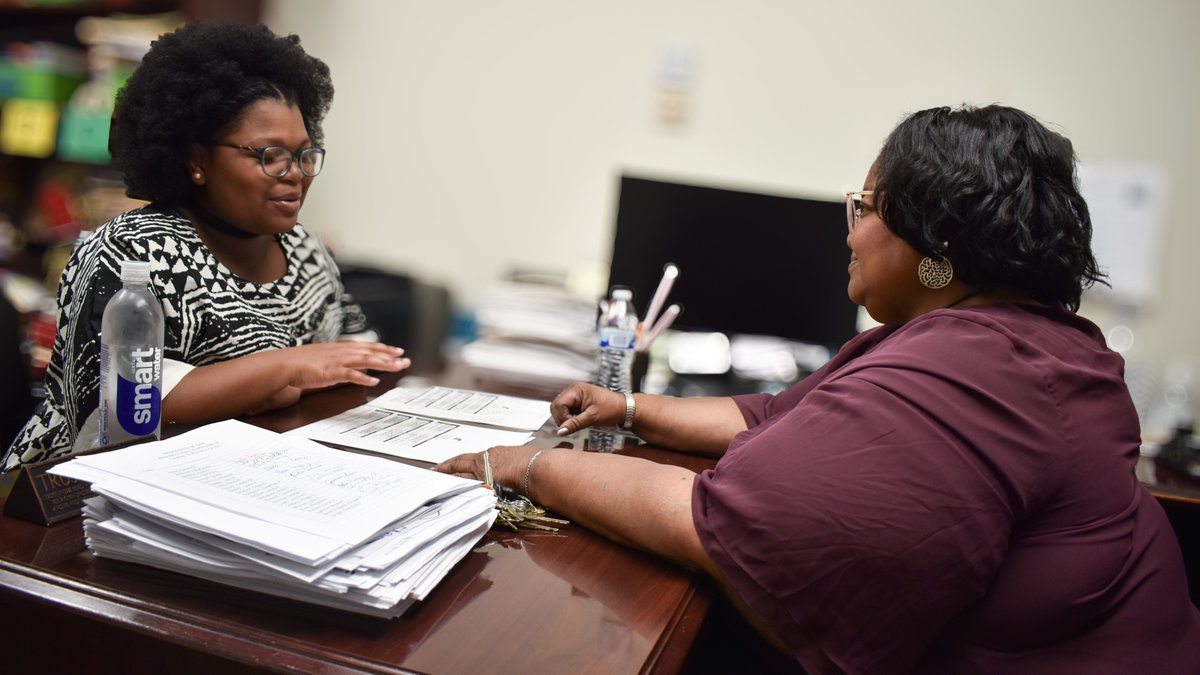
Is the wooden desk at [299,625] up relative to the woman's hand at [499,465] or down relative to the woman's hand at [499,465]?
down

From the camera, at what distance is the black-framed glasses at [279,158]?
147 centimetres

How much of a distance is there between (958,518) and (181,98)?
4.42 feet

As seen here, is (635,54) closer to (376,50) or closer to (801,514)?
(376,50)

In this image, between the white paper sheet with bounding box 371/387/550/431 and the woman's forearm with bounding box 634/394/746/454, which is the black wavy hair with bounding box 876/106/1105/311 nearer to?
the woman's forearm with bounding box 634/394/746/454

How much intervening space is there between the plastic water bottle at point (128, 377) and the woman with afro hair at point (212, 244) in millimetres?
153

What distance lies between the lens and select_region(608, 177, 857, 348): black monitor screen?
212 centimetres

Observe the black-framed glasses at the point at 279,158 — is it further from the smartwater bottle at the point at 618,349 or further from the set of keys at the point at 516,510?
the set of keys at the point at 516,510

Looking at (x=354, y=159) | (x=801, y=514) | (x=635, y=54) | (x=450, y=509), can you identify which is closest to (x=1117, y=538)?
(x=801, y=514)

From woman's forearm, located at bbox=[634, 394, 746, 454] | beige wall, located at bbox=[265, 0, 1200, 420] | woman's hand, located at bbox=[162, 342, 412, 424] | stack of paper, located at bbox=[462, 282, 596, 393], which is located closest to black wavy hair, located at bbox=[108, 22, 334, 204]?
woman's hand, located at bbox=[162, 342, 412, 424]

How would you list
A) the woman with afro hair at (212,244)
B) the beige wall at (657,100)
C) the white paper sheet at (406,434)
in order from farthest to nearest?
1. the beige wall at (657,100)
2. the woman with afro hair at (212,244)
3. the white paper sheet at (406,434)

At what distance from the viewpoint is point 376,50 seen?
3.29 m

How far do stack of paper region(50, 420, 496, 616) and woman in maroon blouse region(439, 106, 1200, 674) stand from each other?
0.60 ft

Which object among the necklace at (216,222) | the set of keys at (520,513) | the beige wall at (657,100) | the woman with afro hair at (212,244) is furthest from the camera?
the beige wall at (657,100)

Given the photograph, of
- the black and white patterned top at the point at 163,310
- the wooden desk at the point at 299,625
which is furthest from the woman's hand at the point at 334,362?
the wooden desk at the point at 299,625
